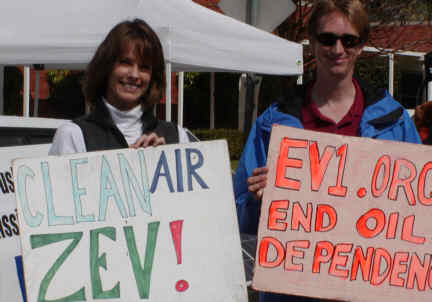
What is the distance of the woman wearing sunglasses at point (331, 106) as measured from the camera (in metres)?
2.09

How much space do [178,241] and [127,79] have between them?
0.66 metres

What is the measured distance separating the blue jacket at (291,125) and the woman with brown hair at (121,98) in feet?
1.13

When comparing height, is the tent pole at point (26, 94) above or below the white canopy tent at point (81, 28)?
below

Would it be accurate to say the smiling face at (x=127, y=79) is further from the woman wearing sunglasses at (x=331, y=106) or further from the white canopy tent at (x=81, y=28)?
the white canopy tent at (x=81, y=28)

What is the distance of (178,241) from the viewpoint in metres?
2.17

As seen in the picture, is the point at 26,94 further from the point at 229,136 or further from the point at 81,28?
the point at 229,136

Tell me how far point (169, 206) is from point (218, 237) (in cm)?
22

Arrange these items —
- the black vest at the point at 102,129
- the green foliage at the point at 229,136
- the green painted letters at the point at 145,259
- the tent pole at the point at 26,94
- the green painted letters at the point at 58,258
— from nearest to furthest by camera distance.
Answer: the green painted letters at the point at 58,258 < the green painted letters at the point at 145,259 < the black vest at the point at 102,129 < the tent pole at the point at 26,94 < the green foliage at the point at 229,136

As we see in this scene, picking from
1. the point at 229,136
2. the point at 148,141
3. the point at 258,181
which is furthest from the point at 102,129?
the point at 229,136

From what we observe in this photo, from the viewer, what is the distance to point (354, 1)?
2.10m

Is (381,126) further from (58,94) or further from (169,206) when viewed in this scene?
(58,94)

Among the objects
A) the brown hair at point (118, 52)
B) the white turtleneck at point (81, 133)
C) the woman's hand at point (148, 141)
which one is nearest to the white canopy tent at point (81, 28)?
the brown hair at point (118, 52)

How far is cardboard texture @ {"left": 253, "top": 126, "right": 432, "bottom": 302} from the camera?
2.12 m

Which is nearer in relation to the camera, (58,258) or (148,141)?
(58,258)
